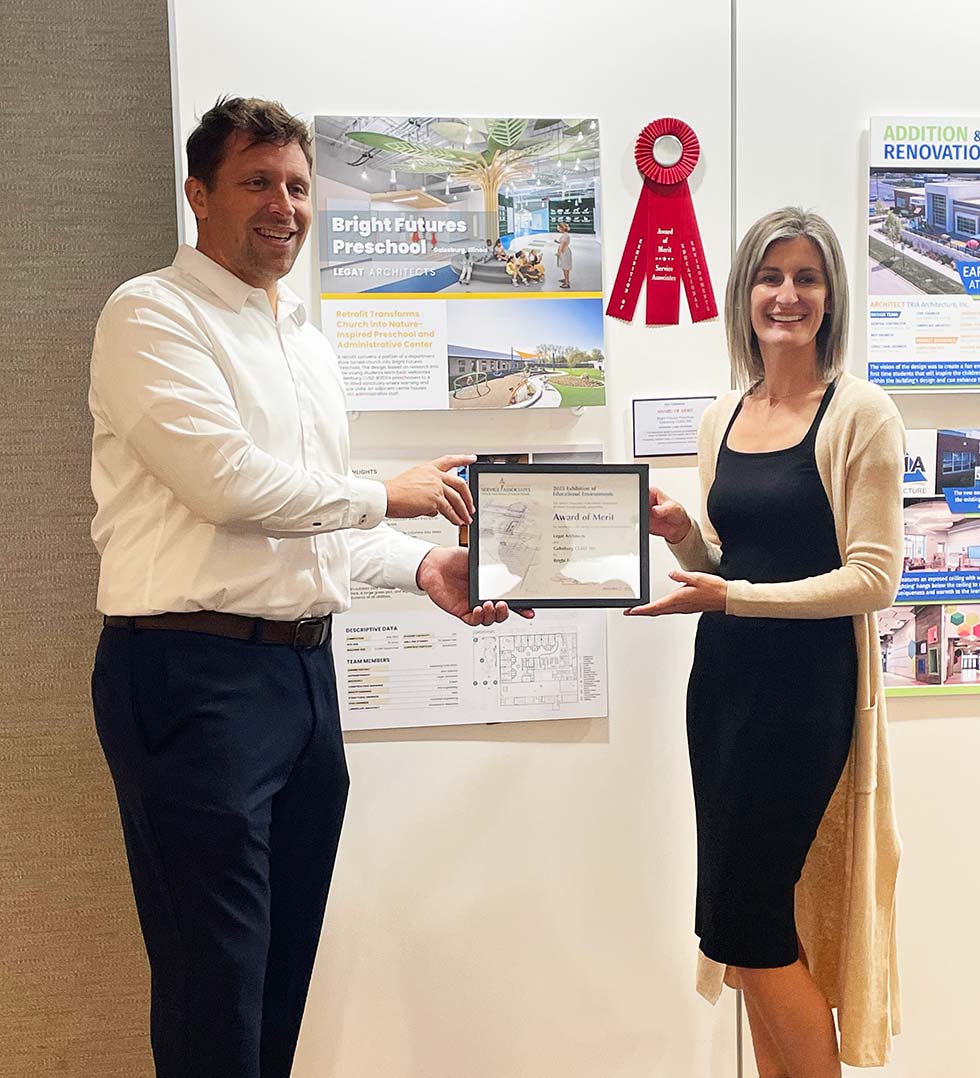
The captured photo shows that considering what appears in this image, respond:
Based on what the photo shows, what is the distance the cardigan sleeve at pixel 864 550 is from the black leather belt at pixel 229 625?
74cm

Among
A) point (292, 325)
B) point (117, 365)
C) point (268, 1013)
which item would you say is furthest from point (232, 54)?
point (268, 1013)

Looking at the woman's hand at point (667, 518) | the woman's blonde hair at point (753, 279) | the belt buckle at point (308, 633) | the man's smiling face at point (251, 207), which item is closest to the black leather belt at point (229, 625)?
the belt buckle at point (308, 633)

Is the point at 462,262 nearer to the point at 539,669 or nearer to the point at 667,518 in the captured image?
the point at 667,518

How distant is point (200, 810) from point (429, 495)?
0.62m

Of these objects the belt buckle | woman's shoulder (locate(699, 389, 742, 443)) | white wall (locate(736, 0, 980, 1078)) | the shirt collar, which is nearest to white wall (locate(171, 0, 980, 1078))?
white wall (locate(736, 0, 980, 1078))

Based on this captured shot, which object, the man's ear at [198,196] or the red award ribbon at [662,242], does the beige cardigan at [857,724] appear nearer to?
the red award ribbon at [662,242]

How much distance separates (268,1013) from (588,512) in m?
1.02

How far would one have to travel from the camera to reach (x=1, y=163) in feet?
7.80

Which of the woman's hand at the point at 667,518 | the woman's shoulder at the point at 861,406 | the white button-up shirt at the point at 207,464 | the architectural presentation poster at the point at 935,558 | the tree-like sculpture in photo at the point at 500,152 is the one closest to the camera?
the white button-up shirt at the point at 207,464

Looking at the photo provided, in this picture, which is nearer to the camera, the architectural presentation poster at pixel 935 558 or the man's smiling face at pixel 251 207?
the man's smiling face at pixel 251 207

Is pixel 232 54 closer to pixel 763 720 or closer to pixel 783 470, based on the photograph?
pixel 783 470

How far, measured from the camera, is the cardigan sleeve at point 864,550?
6.23 ft

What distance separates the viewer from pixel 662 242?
2.27 meters

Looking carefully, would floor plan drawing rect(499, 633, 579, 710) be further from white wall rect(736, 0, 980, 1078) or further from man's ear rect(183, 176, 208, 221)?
man's ear rect(183, 176, 208, 221)
